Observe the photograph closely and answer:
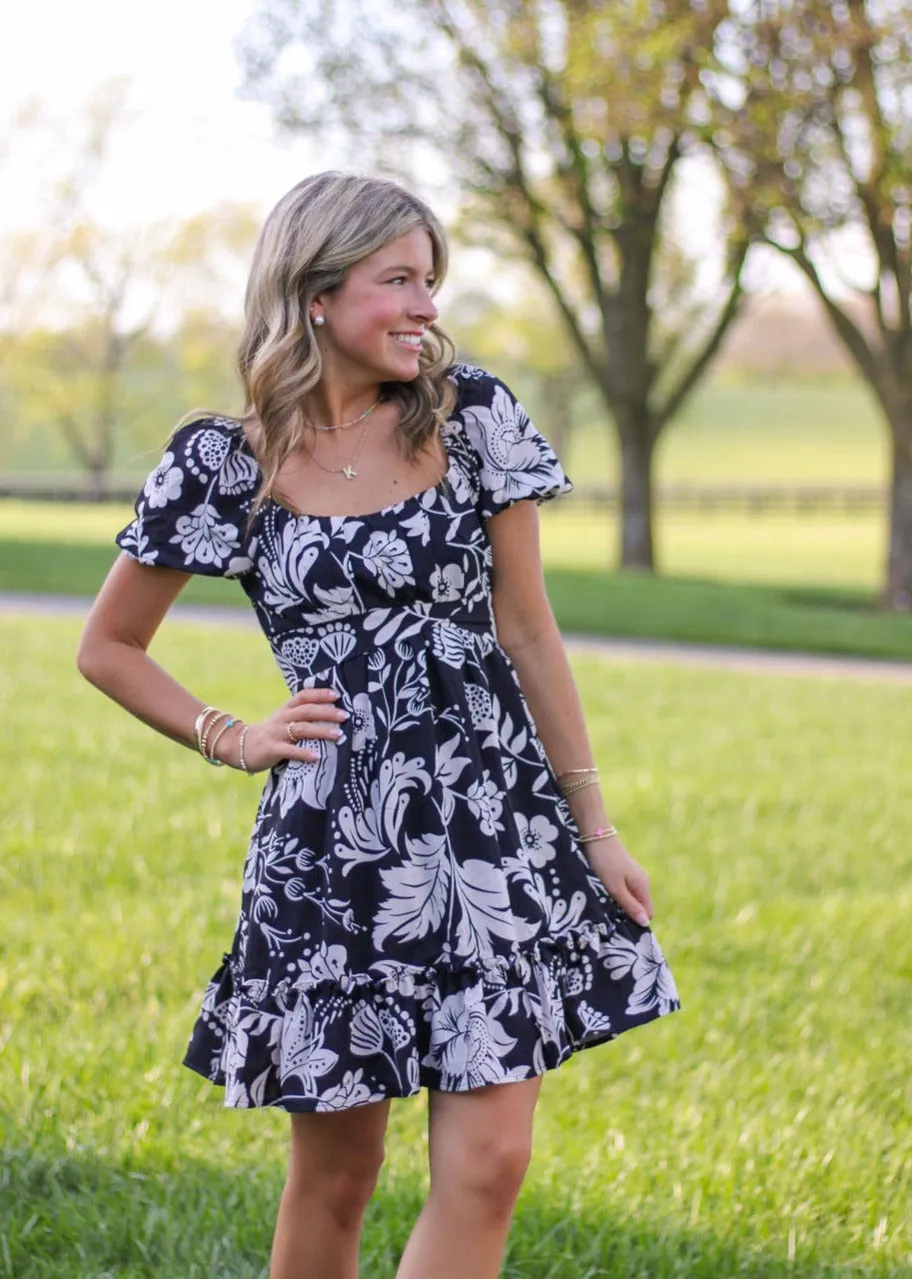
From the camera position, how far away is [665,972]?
108 inches

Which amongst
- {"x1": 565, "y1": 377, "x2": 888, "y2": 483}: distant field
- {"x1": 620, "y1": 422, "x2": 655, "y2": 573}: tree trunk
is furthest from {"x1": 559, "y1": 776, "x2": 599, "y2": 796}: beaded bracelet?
{"x1": 565, "y1": 377, "x2": 888, "y2": 483}: distant field

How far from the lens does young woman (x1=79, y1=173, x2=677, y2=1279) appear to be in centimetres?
251

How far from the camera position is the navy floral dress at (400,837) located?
2512mm

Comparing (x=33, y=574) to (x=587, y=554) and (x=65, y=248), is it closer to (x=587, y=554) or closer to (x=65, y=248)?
(x=587, y=554)

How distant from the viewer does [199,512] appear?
2.73 metres

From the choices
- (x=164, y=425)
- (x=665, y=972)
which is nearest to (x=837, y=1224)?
(x=665, y=972)

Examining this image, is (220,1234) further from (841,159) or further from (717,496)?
(717,496)

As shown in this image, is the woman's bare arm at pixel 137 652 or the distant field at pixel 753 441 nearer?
the woman's bare arm at pixel 137 652

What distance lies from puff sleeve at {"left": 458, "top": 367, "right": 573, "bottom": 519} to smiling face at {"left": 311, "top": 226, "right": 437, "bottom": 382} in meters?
0.13

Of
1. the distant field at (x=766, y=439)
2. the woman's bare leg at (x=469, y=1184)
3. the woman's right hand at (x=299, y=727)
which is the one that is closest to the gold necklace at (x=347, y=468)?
the woman's right hand at (x=299, y=727)

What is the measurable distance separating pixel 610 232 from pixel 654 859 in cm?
1942

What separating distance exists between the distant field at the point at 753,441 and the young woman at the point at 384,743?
64421 mm

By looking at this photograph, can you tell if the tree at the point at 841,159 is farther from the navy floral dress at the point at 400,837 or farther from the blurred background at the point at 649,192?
the navy floral dress at the point at 400,837

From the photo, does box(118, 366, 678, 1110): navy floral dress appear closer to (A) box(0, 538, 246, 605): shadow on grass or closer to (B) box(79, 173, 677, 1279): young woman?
(B) box(79, 173, 677, 1279): young woman
